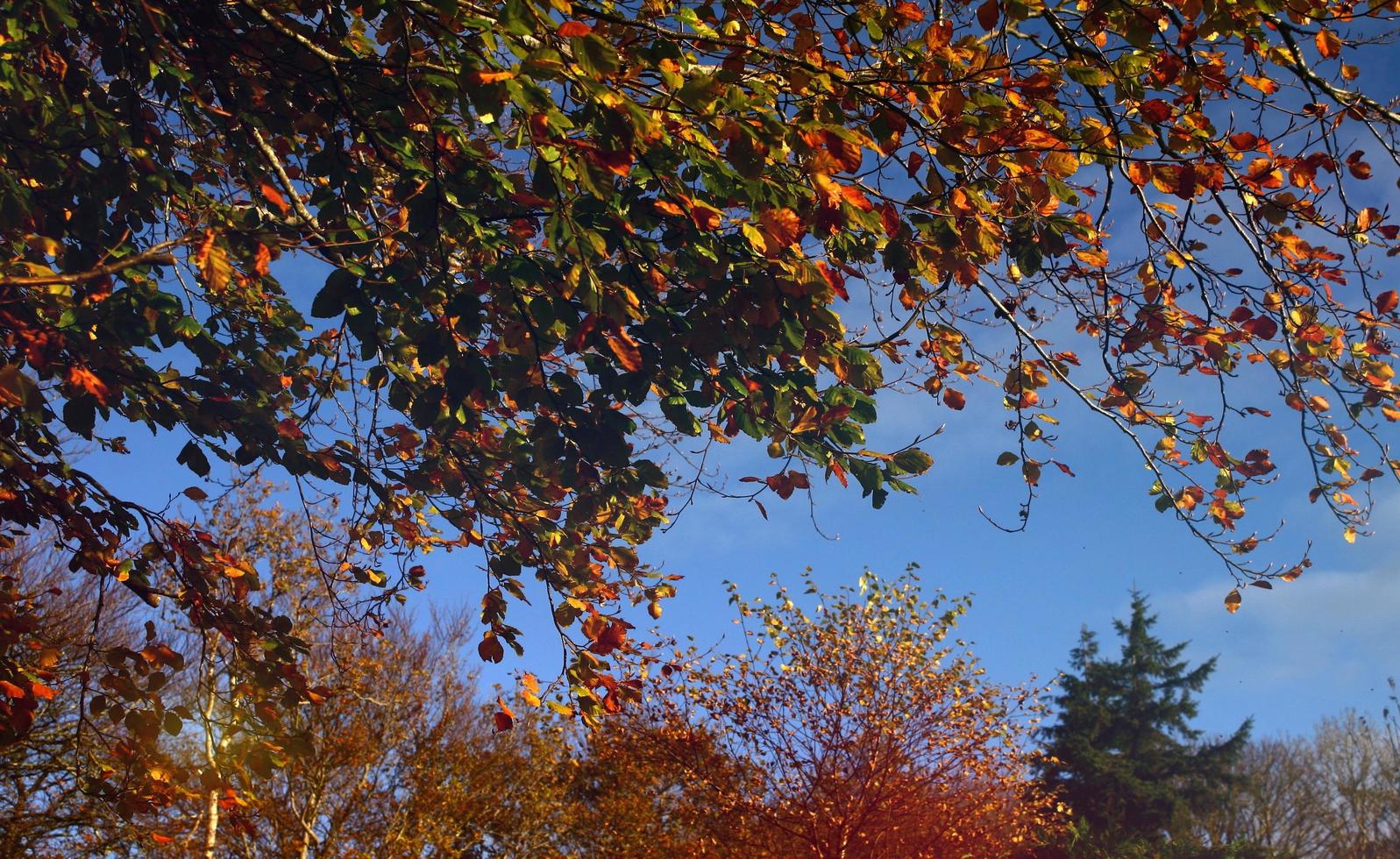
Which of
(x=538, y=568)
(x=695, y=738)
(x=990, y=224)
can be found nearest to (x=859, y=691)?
(x=695, y=738)

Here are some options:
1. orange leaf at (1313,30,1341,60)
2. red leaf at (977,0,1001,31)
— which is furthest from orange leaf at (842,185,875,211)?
orange leaf at (1313,30,1341,60)

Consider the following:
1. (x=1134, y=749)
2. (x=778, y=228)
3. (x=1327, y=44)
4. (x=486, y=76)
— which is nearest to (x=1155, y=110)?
(x=1327, y=44)

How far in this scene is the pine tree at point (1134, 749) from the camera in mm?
24500

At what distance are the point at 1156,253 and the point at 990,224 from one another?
1.48m

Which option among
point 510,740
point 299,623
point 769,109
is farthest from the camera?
point 510,740

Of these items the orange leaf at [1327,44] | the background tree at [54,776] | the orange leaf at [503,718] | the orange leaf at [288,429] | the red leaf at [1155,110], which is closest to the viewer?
the red leaf at [1155,110]

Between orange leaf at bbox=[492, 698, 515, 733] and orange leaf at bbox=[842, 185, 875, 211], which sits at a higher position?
orange leaf at bbox=[842, 185, 875, 211]

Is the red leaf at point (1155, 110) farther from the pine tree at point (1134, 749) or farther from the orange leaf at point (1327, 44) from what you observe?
the pine tree at point (1134, 749)

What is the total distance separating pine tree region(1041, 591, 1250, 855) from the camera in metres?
24.5

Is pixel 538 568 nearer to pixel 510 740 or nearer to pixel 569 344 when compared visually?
pixel 569 344

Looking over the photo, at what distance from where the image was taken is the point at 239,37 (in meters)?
3.63

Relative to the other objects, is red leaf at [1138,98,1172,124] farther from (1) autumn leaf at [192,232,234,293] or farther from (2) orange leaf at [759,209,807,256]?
(1) autumn leaf at [192,232,234,293]

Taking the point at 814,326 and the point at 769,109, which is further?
the point at 814,326

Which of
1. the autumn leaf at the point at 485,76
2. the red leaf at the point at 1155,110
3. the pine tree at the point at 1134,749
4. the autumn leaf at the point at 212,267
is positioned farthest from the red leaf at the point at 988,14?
the pine tree at the point at 1134,749
